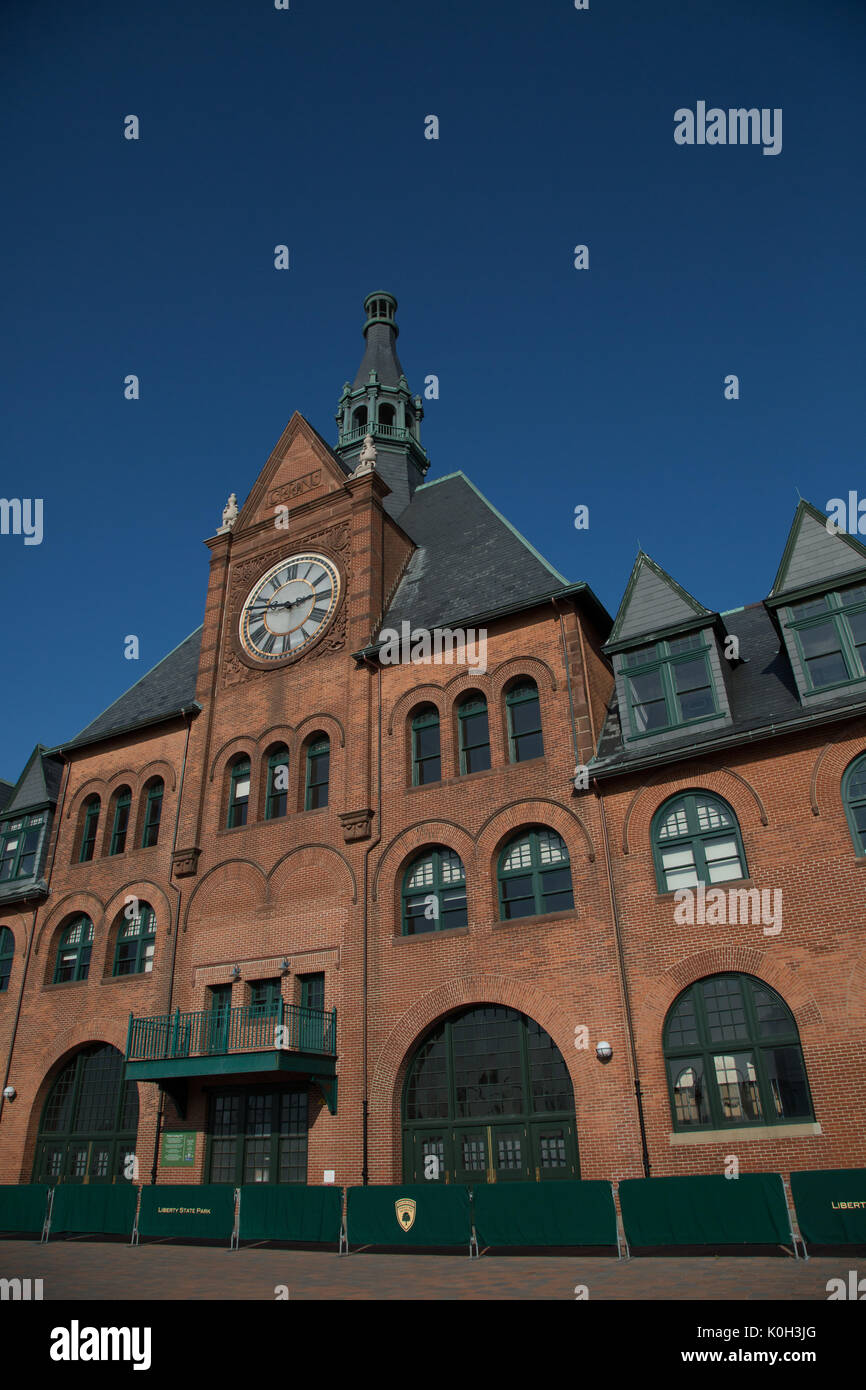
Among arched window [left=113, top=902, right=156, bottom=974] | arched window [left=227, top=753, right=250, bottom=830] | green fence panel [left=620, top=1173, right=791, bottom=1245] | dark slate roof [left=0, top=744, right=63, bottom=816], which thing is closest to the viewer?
green fence panel [left=620, top=1173, right=791, bottom=1245]

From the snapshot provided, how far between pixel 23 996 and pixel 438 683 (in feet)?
56.2

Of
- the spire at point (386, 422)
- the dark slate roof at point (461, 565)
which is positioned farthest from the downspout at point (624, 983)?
the spire at point (386, 422)

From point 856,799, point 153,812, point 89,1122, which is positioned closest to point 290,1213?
point 89,1122

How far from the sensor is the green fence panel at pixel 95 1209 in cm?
2083

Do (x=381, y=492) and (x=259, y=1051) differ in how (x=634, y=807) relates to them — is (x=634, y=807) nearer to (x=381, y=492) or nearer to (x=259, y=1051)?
(x=259, y=1051)

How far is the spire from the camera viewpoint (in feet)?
129

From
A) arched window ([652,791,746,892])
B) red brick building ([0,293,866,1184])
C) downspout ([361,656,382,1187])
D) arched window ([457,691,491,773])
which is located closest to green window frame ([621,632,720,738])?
red brick building ([0,293,866,1184])

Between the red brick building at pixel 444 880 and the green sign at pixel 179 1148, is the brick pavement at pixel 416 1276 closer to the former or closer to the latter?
the red brick building at pixel 444 880

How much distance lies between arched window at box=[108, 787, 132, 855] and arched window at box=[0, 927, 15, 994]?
502 cm

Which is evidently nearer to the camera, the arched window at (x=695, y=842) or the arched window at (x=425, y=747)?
the arched window at (x=695, y=842)

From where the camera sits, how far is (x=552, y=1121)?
20531 millimetres

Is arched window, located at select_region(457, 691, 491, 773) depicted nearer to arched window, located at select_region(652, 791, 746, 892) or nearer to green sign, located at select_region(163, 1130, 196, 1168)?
Answer: arched window, located at select_region(652, 791, 746, 892)

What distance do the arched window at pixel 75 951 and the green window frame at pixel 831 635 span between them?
2289 cm

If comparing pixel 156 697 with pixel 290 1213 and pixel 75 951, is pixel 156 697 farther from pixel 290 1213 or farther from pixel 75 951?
pixel 290 1213
